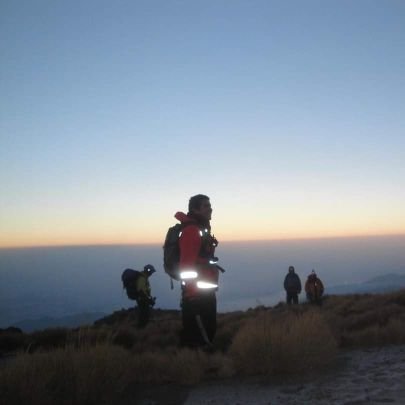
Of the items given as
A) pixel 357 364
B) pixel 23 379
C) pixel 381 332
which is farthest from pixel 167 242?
pixel 381 332

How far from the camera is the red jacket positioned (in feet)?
18.1

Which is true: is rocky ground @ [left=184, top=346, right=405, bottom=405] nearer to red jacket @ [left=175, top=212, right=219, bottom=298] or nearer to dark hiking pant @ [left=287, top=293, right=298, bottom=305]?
red jacket @ [left=175, top=212, right=219, bottom=298]

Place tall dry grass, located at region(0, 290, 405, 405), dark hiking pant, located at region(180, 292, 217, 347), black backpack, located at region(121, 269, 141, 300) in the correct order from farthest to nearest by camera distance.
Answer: black backpack, located at region(121, 269, 141, 300), dark hiking pant, located at region(180, 292, 217, 347), tall dry grass, located at region(0, 290, 405, 405)

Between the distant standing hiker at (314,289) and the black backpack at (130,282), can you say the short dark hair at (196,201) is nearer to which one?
the black backpack at (130,282)

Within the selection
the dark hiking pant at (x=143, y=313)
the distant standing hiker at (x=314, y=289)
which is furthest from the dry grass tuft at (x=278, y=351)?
the distant standing hiker at (x=314, y=289)

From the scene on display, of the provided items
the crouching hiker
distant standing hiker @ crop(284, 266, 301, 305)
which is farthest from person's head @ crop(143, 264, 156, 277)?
distant standing hiker @ crop(284, 266, 301, 305)

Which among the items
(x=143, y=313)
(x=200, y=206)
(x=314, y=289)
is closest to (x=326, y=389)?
(x=200, y=206)

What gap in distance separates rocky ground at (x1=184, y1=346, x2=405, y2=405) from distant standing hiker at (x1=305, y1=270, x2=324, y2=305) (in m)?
13.0

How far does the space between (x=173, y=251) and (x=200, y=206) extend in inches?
26.5

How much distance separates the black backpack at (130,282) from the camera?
14.2 metres

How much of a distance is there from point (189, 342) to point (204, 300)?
61cm

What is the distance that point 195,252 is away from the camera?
217 inches

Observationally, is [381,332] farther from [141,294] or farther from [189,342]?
[141,294]

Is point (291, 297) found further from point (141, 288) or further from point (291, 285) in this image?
point (141, 288)
